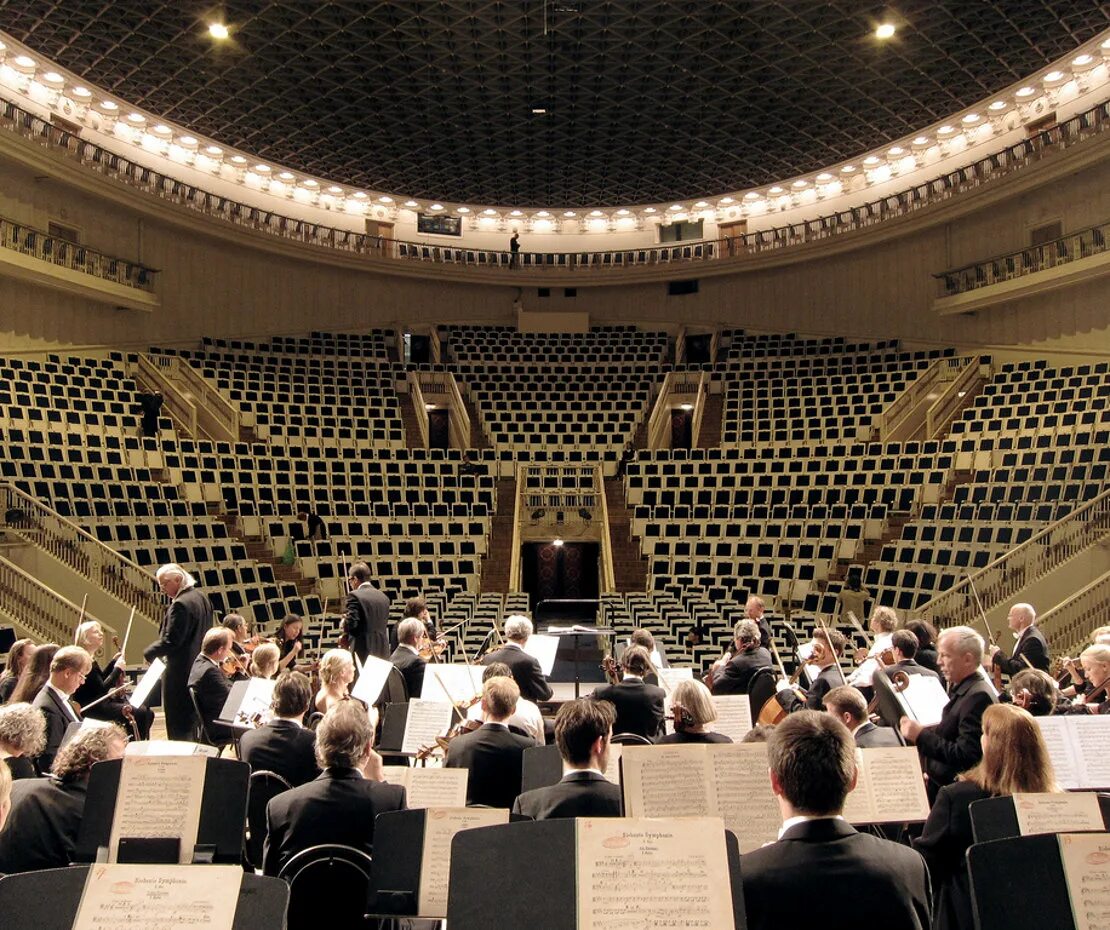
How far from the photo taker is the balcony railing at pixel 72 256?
16094 mm

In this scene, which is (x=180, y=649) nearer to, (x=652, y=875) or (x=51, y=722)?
(x=51, y=722)

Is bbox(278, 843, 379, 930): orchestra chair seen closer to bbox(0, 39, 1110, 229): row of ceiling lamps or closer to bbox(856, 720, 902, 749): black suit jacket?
bbox(856, 720, 902, 749): black suit jacket

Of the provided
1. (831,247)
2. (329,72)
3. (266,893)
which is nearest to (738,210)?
(831,247)

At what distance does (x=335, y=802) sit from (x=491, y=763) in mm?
996

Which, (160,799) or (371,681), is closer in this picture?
(160,799)

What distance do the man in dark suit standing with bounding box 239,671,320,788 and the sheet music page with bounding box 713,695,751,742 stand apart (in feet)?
6.69

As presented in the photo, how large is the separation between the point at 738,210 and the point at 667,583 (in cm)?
1535

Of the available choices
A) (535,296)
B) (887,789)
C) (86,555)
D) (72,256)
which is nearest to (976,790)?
(887,789)

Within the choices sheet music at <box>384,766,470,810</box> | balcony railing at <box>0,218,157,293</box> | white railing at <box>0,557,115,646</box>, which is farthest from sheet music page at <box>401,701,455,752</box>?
balcony railing at <box>0,218,157,293</box>

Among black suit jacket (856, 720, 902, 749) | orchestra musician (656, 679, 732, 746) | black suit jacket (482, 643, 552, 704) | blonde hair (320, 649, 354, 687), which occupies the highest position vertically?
black suit jacket (482, 643, 552, 704)

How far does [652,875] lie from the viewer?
6.33 feet

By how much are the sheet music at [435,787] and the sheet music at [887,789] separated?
54.6 inches

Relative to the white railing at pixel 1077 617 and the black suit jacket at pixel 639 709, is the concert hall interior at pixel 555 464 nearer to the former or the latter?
the black suit jacket at pixel 639 709

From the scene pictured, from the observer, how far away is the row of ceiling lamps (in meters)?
18.2
